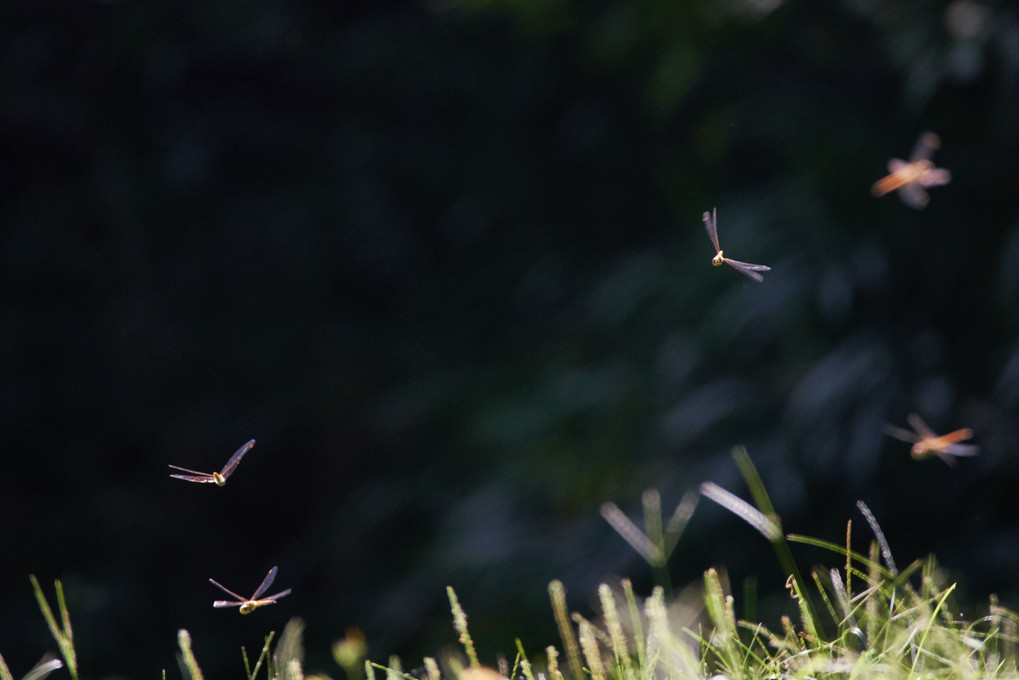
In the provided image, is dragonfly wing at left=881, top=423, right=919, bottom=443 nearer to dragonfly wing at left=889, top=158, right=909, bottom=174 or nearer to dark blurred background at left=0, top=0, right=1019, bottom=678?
dark blurred background at left=0, top=0, right=1019, bottom=678

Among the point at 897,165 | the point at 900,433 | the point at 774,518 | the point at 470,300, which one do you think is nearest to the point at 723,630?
the point at 774,518

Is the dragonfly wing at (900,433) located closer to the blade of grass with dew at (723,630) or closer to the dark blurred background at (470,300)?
the dark blurred background at (470,300)

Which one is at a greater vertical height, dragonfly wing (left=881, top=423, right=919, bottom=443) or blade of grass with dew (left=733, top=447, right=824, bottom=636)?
blade of grass with dew (left=733, top=447, right=824, bottom=636)

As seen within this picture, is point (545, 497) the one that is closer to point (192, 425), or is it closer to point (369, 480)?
point (369, 480)

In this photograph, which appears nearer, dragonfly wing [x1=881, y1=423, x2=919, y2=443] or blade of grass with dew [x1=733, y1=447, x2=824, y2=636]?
blade of grass with dew [x1=733, y1=447, x2=824, y2=636]

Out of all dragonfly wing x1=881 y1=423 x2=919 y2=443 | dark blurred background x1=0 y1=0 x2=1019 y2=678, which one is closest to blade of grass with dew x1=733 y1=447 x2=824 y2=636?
dragonfly wing x1=881 y1=423 x2=919 y2=443

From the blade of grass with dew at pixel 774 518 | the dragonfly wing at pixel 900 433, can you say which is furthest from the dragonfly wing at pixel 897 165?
the dragonfly wing at pixel 900 433

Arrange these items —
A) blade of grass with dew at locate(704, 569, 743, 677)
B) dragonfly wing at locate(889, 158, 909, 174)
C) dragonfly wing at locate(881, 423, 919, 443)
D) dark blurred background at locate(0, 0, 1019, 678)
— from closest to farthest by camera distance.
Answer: blade of grass with dew at locate(704, 569, 743, 677) < dragonfly wing at locate(889, 158, 909, 174) < dragonfly wing at locate(881, 423, 919, 443) < dark blurred background at locate(0, 0, 1019, 678)

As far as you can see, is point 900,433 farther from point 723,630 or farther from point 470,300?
point 470,300
